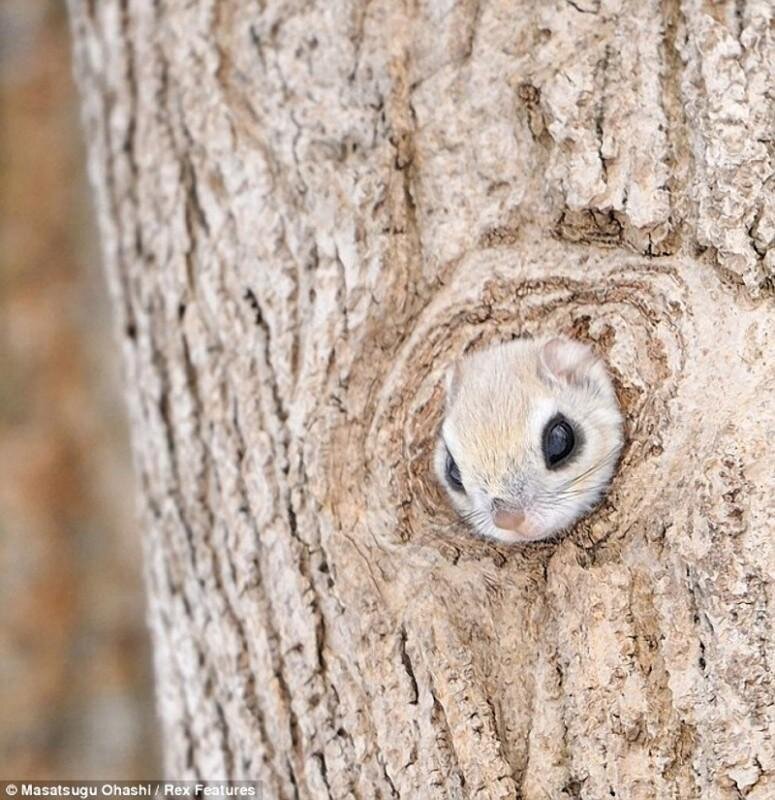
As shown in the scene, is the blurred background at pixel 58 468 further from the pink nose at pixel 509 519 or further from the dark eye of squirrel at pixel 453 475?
the pink nose at pixel 509 519

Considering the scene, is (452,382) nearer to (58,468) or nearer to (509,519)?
(509,519)

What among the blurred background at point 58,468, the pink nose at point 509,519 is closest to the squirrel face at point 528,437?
the pink nose at point 509,519

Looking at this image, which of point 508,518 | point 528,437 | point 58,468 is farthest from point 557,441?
point 58,468

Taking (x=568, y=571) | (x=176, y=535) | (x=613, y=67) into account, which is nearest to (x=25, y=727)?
(x=176, y=535)

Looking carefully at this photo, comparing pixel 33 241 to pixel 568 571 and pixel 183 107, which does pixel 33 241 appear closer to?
pixel 183 107

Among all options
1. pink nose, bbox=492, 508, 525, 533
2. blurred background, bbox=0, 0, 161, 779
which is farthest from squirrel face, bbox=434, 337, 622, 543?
blurred background, bbox=0, 0, 161, 779

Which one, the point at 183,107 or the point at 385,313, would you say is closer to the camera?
the point at 385,313
